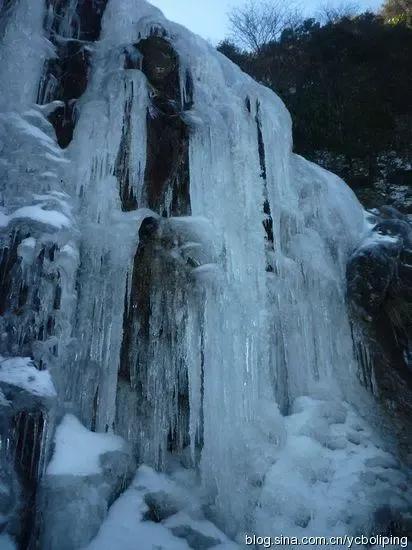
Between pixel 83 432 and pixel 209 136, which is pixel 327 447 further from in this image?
pixel 209 136

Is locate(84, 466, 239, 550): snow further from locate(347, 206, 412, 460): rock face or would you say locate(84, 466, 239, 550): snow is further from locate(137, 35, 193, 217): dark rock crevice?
locate(137, 35, 193, 217): dark rock crevice

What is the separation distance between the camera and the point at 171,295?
208 inches

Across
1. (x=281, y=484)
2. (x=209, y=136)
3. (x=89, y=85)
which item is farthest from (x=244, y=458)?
(x=89, y=85)

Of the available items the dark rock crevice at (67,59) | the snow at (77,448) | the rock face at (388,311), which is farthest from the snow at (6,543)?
the rock face at (388,311)

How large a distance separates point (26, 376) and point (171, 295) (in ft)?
6.63

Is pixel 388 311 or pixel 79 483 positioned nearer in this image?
pixel 79 483

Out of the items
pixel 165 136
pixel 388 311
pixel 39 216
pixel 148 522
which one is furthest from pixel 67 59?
pixel 148 522

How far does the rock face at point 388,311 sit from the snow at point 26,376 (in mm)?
4533

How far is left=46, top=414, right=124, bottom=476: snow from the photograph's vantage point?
12.5ft

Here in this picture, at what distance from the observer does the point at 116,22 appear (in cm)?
648

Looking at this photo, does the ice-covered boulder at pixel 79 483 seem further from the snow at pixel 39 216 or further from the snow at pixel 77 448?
the snow at pixel 39 216

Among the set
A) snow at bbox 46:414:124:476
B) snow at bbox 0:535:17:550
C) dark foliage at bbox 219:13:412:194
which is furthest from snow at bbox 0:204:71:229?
dark foliage at bbox 219:13:412:194

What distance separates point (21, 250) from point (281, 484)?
3.80 m

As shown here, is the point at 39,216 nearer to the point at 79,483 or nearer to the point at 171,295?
the point at 171,295
